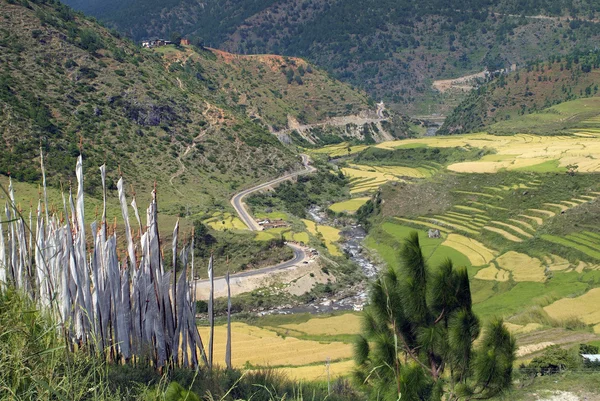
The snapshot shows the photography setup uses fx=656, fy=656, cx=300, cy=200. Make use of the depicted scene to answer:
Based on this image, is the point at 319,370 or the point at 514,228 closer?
the point at 319,370

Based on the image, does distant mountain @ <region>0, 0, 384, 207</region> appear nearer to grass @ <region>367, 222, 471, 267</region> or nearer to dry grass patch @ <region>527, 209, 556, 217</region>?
grass @ <region>367, 222, 471, 267</region>

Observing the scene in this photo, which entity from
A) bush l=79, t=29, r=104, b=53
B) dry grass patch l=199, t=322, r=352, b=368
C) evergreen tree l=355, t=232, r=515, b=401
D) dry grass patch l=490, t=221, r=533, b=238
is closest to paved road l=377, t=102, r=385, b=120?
bush l=79, t=29, r=104, b=53

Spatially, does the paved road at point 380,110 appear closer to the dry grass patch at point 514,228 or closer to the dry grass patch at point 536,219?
the dry grass patch at point 536,219

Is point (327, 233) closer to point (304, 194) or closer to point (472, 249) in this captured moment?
point (472, 249)

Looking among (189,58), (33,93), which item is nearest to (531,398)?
(33,93)

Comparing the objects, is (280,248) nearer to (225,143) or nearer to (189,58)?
(225,143)

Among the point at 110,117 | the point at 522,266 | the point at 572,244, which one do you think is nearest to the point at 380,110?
the point at 110,117

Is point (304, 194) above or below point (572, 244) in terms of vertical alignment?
below
